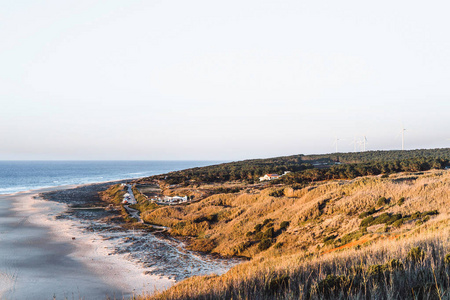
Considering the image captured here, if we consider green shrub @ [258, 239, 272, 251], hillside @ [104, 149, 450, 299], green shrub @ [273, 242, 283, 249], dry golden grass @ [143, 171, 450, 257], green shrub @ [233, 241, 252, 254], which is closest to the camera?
hillside @ [104, 149, 450, 299]

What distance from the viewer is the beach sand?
16.9 metres

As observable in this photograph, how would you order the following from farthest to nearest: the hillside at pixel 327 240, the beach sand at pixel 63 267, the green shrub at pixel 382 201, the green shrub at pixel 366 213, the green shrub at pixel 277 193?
the green shrub at pixel 277 193
the green shrub at pixel 382 201
the green shrub at pixel 366 213
the beach sand at pixel 63 267
the hillside at pixel 327 240

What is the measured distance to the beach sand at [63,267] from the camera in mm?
16859

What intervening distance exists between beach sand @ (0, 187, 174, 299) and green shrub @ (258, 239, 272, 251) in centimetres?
800

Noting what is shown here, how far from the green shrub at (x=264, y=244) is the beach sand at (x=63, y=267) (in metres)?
8.00

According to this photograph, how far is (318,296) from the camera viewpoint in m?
5.41

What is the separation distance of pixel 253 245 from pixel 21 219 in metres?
36.0

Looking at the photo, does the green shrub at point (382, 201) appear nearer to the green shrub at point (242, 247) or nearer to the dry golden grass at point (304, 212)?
the dry golden grass at point (304, 212)

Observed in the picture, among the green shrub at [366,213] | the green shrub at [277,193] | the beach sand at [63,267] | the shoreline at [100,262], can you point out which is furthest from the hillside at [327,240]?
the beach sand at [63,267]

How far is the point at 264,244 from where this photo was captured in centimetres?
2312

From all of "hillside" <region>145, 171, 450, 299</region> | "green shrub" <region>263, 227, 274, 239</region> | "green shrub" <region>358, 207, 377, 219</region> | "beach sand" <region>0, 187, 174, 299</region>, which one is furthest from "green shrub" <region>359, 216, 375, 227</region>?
"beach sand" <region>0, 187, 174, 299</region>

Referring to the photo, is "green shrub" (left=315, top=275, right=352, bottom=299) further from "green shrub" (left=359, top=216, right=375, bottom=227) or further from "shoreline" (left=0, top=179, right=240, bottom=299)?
"green shrub" (left=359, top=216, right=375, bottom=227)

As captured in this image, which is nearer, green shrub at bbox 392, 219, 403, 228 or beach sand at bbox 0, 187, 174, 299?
green shrub at bbox 392, 219, 403, 228

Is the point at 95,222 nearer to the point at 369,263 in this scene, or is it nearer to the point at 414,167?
the point at 369,263
